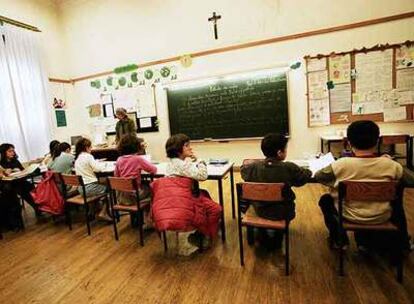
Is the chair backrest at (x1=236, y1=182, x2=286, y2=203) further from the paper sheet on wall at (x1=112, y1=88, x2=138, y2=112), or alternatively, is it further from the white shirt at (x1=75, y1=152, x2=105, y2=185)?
the paper sheet on wall at (x1=112, y1=88, x2=138, y2=112)

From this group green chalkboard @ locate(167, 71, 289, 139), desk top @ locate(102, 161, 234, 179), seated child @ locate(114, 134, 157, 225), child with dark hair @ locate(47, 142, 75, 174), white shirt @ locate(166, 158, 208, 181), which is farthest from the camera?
green chalkboard @ locate(167, 71, 289, 139)

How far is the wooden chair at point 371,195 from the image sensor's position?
1.69 meters

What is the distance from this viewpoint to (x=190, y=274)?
213cm

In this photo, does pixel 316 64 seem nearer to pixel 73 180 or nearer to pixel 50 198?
pixel 73 180

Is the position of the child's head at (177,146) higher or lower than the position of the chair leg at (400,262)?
higher

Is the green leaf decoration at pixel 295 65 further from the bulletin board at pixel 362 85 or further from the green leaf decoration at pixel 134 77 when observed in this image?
the green leaf decoration at pixel 134 77

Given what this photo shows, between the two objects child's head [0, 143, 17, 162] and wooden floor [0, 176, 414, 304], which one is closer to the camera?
wooden floor [0, 176, 414, 304]

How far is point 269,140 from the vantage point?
2.04 metres

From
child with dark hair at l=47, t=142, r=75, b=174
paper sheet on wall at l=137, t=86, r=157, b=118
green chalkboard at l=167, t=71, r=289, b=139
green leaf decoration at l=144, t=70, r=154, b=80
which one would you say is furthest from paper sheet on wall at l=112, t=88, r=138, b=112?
child with dark hair at l=47, t=142, r=75, b=174

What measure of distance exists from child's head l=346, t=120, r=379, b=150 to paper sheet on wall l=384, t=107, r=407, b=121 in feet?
10.6

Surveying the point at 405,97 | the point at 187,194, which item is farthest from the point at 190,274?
the point at 405,97

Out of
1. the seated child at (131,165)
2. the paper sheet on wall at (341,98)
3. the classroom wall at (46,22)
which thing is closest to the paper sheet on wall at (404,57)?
the paper sheet on wall at (341,98)

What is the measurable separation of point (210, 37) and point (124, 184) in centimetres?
380

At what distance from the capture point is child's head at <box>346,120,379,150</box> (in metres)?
1.77
